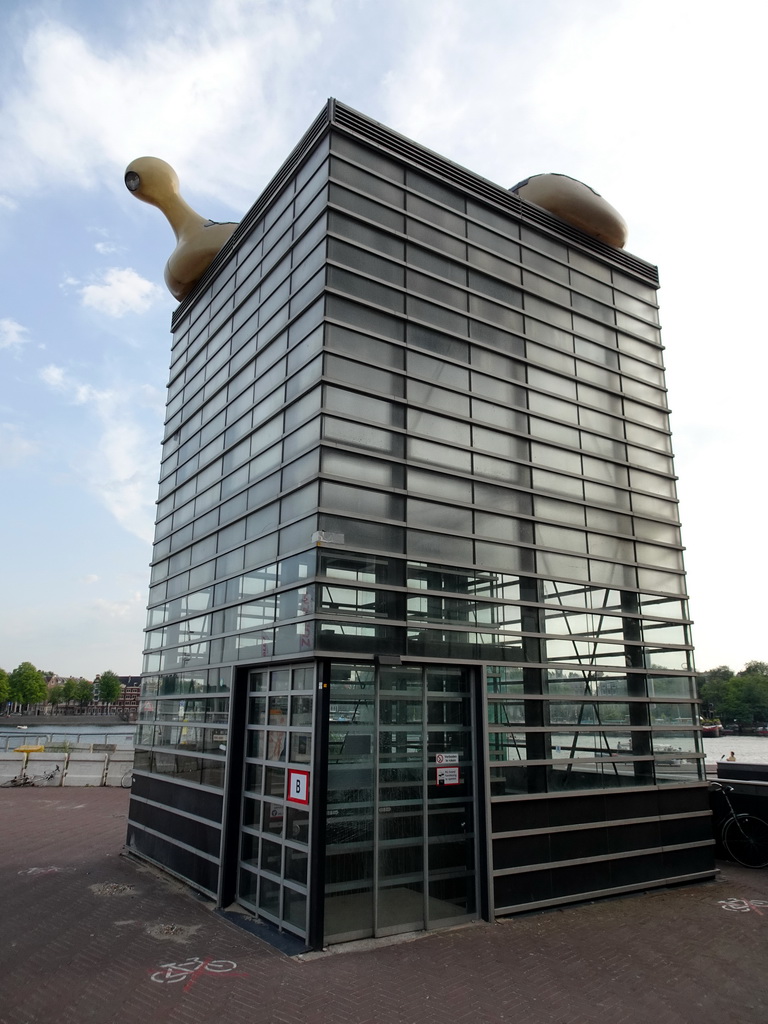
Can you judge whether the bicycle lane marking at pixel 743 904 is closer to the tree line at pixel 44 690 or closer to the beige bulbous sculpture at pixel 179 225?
the beige bulbous sculpture at pixel 179 225

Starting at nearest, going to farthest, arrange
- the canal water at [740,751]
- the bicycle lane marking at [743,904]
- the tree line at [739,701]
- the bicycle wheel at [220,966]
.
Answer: the bicycle wheel at [220,966]
the bicycle lane marking at [743,904]
the canal water at [740,751]
the tree line at [739,701]

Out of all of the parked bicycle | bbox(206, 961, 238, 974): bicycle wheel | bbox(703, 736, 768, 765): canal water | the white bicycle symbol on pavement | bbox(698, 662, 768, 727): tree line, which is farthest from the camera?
bbox(698, 662, 768, 727): tree line

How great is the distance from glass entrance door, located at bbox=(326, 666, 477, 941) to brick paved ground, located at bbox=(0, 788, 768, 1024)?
48 cm

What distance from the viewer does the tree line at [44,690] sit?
12550 centimetres

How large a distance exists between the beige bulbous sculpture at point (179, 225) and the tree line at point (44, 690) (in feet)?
419

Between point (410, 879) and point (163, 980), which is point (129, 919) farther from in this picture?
point (410, 879)

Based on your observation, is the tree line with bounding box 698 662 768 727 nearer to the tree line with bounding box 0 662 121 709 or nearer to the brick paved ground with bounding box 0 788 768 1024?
the brick paved ground with bounding box 0 788 768 1024

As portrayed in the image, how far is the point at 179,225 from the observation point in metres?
17.3

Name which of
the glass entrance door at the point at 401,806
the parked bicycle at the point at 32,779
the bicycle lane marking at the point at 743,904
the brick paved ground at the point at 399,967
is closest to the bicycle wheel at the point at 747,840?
the brick paved ground at the point at 399,967

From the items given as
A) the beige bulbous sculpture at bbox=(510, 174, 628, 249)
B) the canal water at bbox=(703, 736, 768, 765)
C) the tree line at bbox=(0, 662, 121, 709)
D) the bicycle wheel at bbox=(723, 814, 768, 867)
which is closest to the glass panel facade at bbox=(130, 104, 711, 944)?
the beige bulbous sculpture at bbox=(510, 174, 628, 249)

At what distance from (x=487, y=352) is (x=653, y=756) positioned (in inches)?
314

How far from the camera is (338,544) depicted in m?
9.85

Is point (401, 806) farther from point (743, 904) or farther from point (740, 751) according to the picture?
point (740, 751)

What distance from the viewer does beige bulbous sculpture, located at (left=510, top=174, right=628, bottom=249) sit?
14.5 meters
